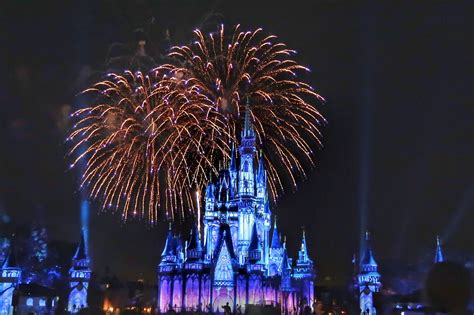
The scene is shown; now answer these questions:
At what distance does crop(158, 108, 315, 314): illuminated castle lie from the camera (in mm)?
75125

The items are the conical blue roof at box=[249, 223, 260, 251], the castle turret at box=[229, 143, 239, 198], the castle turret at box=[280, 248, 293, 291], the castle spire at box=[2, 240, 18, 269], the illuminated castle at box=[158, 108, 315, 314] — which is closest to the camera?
the castle spire at box=[2, 240, 18, 269]

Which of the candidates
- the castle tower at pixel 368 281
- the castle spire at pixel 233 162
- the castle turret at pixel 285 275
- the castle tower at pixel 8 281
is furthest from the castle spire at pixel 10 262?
the castle tower at pixel 368 281

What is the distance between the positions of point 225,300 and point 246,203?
1469cm

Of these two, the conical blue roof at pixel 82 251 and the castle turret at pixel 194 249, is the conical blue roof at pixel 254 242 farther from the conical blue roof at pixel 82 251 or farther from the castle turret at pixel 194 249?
the conical blue roof at pixel 82 251

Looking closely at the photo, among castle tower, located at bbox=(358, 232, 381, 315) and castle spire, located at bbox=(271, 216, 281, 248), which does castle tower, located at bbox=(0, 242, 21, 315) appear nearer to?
castle spire, located at bbox=(271, 216, 281, 248)

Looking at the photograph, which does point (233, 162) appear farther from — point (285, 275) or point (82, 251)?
point (82, 251)

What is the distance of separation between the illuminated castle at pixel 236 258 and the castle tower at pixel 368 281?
8403 mm

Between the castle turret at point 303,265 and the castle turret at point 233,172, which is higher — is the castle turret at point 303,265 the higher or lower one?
the lower one

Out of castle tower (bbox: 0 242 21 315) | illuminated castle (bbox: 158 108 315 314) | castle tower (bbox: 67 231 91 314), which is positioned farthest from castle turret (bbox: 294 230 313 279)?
castle tower (bbox: 0 242 21 315)

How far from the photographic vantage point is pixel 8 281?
70.7 m

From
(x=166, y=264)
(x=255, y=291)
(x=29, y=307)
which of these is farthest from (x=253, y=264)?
(x=29, y=307)

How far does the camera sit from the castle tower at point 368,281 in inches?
3091

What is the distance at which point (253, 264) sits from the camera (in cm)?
7569

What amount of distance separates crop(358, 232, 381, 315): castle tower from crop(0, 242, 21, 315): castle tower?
154ft
